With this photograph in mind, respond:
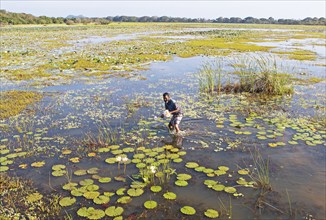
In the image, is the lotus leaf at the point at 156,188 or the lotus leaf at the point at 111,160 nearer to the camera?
the lotus leaf at the point at 156,188

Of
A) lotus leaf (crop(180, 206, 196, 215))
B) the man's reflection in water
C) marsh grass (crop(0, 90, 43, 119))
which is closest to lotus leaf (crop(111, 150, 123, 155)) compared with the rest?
the man's reflection in water

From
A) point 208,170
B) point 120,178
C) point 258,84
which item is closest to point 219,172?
point 208,170

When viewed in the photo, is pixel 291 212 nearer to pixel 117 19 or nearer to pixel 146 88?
pixel 146 88

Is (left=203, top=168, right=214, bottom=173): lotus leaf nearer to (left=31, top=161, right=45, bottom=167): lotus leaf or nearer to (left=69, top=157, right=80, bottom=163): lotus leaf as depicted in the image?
(left=69, top=157, right=80, bottom=163): lotus leaf

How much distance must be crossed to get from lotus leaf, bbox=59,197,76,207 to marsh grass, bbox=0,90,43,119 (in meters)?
5.69

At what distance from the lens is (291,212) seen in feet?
17.4

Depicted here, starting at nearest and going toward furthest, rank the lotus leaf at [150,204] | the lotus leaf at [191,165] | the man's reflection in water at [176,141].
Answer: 1. the lotus leaf at [150,204]
2. the lotus leaf at [191,165]
3. the man's reflection in water at [176,141]

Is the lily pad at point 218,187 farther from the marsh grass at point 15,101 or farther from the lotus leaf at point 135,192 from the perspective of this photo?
the marsh grass at point 15,101

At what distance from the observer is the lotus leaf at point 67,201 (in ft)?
18.1

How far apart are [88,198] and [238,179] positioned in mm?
2965

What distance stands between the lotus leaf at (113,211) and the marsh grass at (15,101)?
6496mm

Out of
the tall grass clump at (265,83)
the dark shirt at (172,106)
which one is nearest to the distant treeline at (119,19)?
the tall grass clump at (265,83)

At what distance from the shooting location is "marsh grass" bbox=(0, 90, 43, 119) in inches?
418

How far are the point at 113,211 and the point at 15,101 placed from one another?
27.4 feet
